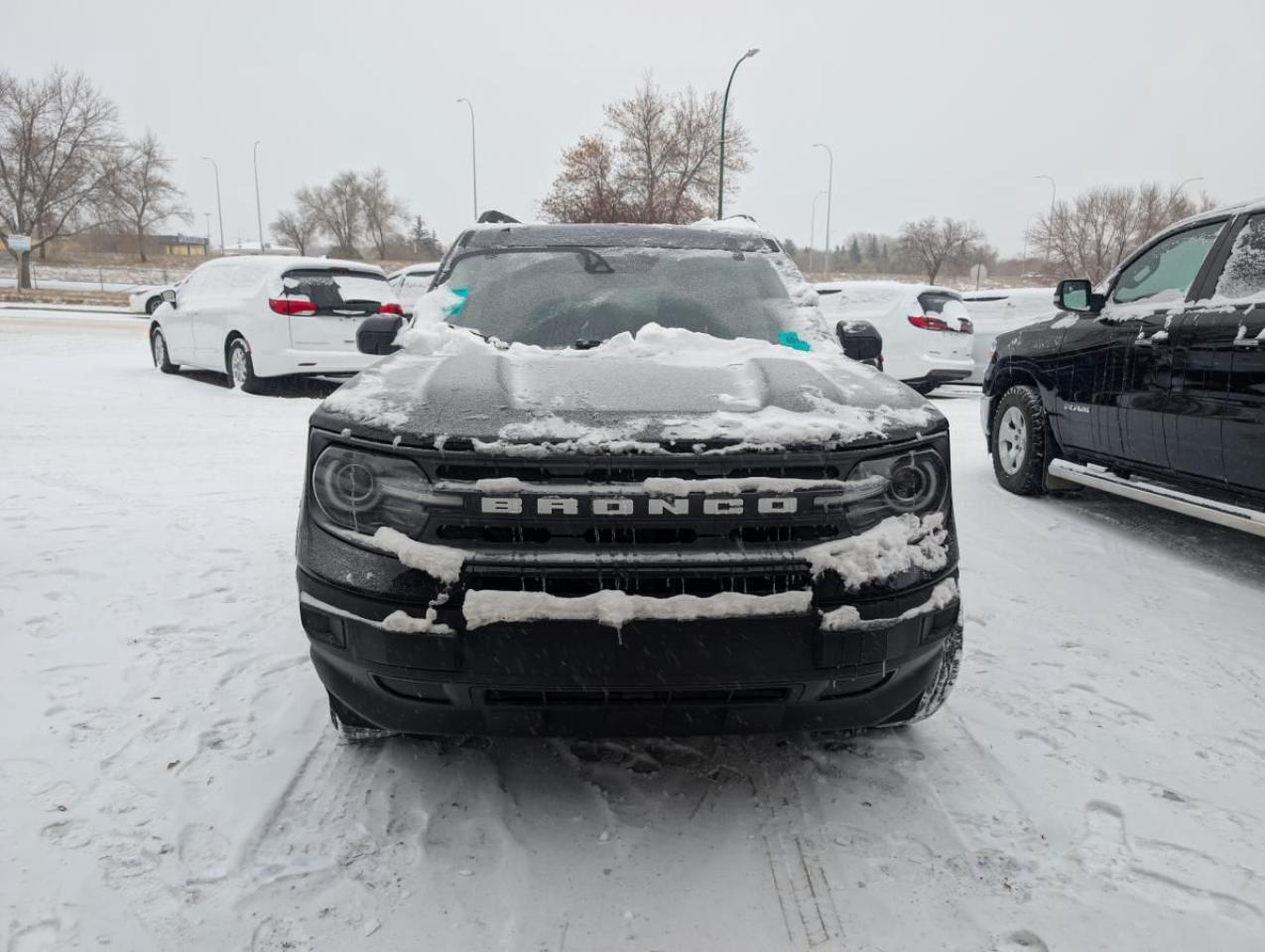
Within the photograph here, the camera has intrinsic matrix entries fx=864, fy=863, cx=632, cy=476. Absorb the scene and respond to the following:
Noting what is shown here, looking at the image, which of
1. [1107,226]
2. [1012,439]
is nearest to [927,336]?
[1012,439]

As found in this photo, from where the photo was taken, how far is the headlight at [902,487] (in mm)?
2150

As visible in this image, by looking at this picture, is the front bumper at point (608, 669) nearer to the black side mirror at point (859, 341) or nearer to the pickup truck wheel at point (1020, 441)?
the black side mirror at point (859, 341)

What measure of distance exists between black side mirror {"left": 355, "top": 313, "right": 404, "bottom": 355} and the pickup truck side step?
392cm

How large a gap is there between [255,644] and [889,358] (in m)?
9.62

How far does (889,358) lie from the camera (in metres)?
11.4

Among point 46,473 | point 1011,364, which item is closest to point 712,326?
point 1011,364

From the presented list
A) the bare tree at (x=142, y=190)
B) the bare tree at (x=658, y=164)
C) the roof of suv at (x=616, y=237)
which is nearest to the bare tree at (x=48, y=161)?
the bare tree at (x=142, y=190)

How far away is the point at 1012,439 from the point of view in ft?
20.4

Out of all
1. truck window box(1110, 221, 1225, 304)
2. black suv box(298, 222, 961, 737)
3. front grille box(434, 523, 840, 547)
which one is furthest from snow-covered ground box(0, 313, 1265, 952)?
truck window box(1110, 221, 1225, 304)

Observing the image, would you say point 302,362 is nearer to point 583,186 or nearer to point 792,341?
point 792,341

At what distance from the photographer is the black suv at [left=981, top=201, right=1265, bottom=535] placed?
4.07 m

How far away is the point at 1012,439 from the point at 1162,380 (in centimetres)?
165

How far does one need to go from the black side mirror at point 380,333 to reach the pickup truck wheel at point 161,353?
9637 mm

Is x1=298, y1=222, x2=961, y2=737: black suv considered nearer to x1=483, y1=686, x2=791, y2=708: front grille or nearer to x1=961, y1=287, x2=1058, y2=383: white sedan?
x1=483, y1=686, x2=791, y2=708: front grille
